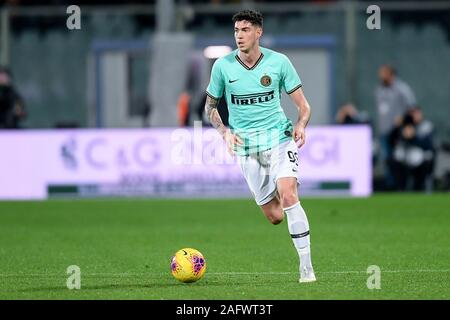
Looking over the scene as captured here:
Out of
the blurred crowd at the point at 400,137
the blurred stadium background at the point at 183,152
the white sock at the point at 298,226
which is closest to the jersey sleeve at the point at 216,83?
the white sock at the point at 298,226

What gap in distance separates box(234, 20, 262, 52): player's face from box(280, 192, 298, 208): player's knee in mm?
1385

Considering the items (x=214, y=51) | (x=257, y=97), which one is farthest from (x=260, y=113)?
(x=214, y=51)

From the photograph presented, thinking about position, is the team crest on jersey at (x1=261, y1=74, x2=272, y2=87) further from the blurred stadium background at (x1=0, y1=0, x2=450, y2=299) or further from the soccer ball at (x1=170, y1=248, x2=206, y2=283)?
the blurred stadium background at (x1=0, y1=0, x2=450, y2=299)

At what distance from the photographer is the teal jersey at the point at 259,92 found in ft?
38.2

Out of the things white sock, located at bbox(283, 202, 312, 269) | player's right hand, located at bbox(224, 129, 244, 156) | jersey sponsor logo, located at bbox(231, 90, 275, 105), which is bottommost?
white sock, located at bbox(283, 202, 312, 269)

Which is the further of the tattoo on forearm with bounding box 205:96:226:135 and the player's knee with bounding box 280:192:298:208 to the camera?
the tattoo on forearm with bounding box 205:96:226:135

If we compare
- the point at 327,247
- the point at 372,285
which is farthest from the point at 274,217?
the point at 327,247

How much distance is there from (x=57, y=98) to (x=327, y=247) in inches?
Result: 589

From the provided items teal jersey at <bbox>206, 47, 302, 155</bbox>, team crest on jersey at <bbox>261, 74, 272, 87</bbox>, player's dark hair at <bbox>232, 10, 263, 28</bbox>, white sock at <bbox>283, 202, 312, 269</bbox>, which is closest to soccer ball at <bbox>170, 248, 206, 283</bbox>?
white sock at <bbox>283, 202, 312, 269</bbox>

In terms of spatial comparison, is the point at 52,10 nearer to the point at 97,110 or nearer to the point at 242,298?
the point at 97,110

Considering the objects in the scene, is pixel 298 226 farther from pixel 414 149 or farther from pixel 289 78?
pixel 414 149

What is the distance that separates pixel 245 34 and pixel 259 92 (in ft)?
1.81

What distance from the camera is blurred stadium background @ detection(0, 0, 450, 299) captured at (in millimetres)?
13156

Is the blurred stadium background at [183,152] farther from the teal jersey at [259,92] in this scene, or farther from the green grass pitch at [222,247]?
the teal jersey at [259,92]
